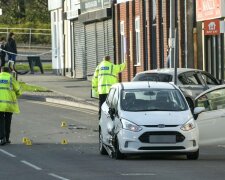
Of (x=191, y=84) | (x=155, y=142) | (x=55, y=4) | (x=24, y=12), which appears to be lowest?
(x=155, y=142)

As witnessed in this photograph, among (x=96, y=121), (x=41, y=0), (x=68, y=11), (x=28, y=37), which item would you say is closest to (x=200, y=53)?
(x=96, y=121)

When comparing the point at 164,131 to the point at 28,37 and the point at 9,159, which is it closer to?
the point at 9,159

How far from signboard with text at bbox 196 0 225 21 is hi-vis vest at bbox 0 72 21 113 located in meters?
12.0

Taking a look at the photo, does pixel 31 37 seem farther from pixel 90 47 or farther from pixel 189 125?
pixel 189 125

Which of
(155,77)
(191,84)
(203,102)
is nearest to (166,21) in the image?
(191,84)

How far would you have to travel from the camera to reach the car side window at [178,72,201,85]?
98.8 ft

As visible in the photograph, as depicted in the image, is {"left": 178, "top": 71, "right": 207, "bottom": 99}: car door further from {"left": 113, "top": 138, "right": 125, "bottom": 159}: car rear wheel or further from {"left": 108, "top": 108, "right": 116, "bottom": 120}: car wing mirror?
{"left": 113, "top": 138, "right": 125, "bottom": 159}: car rear wheel

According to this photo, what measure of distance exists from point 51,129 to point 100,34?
22243mm

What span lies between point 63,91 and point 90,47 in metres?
9.07

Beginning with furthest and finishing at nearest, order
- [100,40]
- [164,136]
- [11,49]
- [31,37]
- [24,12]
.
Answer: [24,12] → [31,37] → [100,40] → [11,49] → [164,136]

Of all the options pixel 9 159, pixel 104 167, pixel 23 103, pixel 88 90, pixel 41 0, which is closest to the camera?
pixel 104 167

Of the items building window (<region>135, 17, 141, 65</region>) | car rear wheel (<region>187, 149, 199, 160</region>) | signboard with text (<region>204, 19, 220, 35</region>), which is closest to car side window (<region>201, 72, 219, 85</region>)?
signboard with text (<region>204, 19, 220, 35</region>)

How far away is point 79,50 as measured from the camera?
52969 mm

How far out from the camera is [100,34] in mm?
49719
